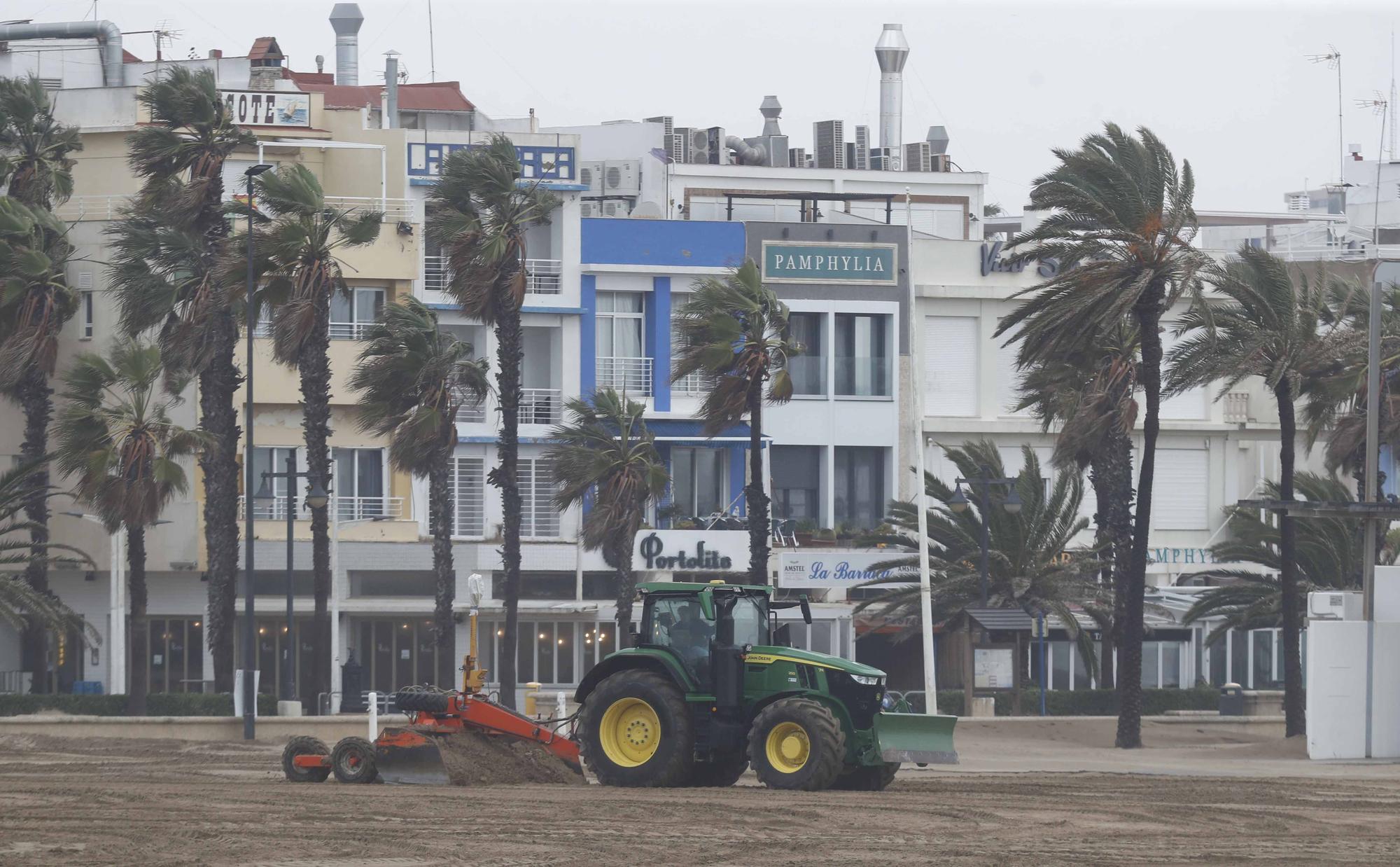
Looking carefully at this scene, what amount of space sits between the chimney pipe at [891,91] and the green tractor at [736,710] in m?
50.6

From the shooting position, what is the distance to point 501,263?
38375 mm

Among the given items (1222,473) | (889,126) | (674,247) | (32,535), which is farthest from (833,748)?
(889,126)

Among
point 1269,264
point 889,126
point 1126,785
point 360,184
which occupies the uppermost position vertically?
point 889,126

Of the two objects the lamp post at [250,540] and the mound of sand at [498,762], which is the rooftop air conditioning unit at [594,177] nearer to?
the lamp post at [250,540]

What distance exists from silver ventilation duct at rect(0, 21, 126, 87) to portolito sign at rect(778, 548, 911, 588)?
78.7 feet

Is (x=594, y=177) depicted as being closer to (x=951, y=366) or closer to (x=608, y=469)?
(x=951, y=366)

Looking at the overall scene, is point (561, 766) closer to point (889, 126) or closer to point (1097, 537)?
point (1097, 537)

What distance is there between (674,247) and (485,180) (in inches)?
461

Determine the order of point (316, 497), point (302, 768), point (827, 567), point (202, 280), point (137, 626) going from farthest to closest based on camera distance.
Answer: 1. point (827, 567)
2. point (137, 626)
3. point (202, 280)
4. point (316, 497)
5. point (302, 768)

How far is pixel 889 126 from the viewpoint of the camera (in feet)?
234

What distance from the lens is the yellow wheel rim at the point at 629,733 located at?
2070 centimetres

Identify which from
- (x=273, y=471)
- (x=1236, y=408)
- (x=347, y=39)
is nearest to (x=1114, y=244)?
(x=273, y=471)

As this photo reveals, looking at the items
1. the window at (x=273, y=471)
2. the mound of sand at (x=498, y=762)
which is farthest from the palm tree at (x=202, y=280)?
the mound of sand at (x=498, y=762)

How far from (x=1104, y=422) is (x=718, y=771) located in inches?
811
